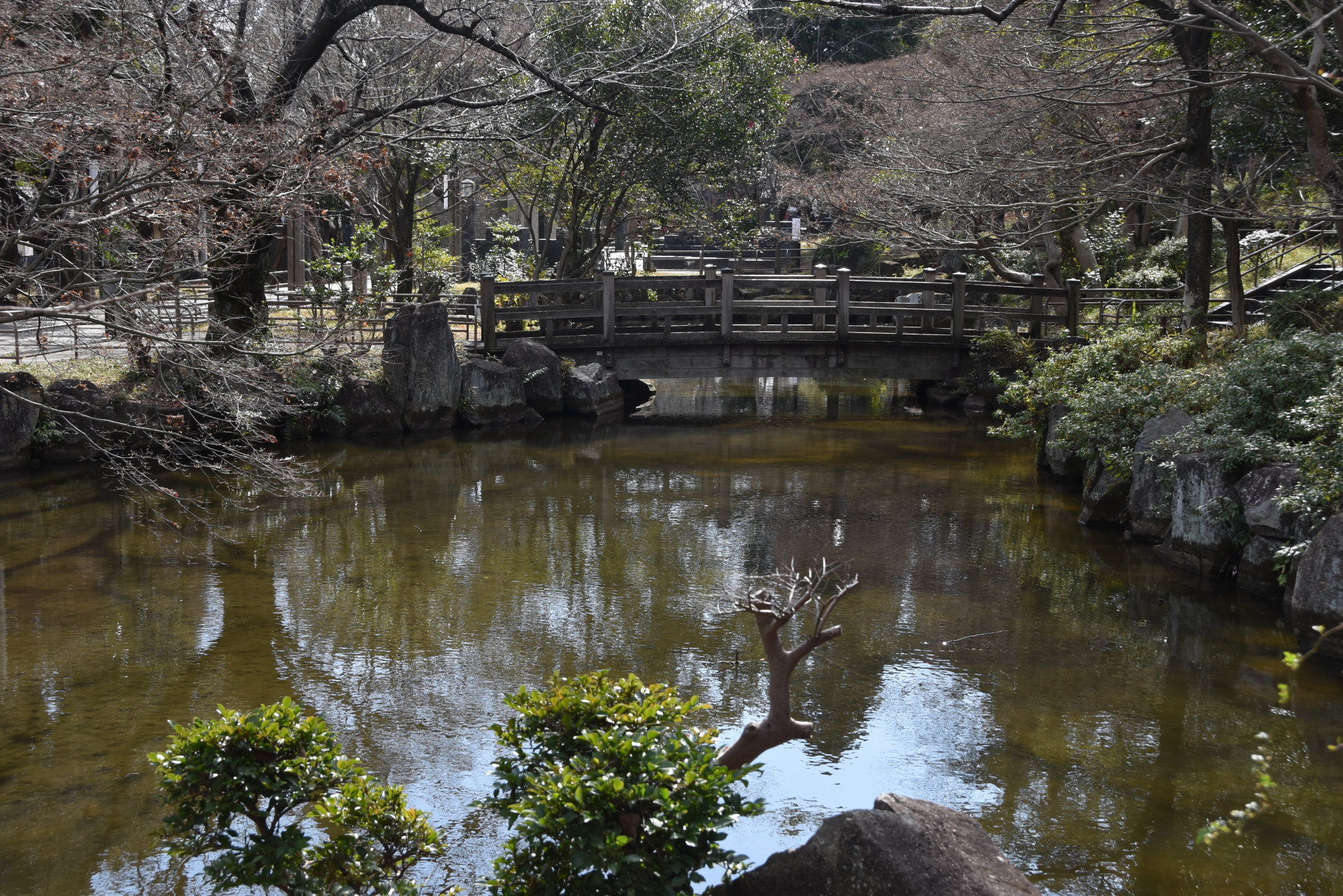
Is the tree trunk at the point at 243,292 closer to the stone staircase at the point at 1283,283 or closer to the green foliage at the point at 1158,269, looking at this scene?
the stone staircase at the point at 1283,283

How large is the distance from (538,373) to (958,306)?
6431mm

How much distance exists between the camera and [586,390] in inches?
639

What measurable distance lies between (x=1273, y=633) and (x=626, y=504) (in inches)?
242

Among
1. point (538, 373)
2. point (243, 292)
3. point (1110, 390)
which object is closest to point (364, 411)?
point (243, 292)

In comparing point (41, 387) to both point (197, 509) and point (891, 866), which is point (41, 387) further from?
point (891, 866)

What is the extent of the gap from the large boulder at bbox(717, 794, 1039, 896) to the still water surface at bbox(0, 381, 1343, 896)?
1.25m

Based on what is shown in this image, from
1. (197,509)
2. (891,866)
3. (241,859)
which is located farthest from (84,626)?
(891,866)

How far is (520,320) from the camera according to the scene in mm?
16641

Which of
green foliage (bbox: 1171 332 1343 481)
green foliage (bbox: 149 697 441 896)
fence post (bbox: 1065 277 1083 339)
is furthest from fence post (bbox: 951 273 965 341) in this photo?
green foliage (bbox: 149 697 441 896)

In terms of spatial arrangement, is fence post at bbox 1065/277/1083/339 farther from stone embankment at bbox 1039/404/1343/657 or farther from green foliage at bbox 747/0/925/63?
green foliage at bbox 747/0/925/63

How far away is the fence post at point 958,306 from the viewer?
1662cm

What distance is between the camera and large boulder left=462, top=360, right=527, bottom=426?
15.4 m

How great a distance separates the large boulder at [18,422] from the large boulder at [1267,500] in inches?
461

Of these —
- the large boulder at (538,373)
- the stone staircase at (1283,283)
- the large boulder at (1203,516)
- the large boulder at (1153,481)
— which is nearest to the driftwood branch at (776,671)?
the large boulder at (1203,516)
